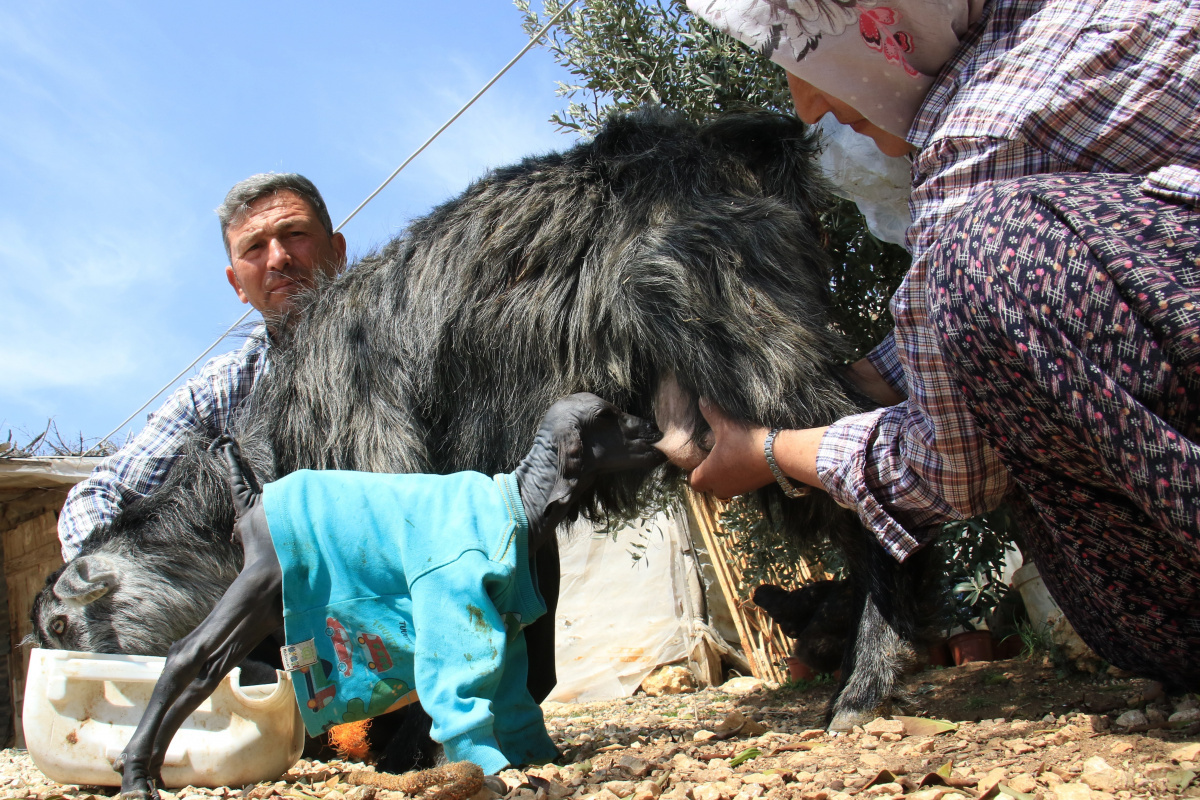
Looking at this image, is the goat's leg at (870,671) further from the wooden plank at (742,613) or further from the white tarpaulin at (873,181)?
the wooden plank at (742,613)

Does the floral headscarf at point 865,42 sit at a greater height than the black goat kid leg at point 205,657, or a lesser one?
greater

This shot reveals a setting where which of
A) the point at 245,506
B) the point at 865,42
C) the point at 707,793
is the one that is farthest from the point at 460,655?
the point at 865,42

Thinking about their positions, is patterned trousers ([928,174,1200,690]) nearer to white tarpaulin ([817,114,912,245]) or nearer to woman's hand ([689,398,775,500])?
woman's hand ([689,398,775,500])

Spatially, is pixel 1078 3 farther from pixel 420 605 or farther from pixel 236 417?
pixel 236 417

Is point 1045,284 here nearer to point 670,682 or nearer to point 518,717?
point 518,717

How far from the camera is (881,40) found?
5.04 feet

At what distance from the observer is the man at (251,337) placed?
2918mm

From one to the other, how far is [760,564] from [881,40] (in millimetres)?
2510

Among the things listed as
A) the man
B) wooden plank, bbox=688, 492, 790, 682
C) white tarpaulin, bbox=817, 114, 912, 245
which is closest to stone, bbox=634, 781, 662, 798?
white tarpaulin, bbox=817, 114, 912, 245

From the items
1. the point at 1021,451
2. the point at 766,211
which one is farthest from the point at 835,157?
the point at 1021,451

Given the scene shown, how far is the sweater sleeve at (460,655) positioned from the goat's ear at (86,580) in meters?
1.11

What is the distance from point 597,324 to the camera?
90.5 inches

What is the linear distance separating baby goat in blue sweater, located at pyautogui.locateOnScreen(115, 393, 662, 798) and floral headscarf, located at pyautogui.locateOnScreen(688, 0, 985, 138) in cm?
105

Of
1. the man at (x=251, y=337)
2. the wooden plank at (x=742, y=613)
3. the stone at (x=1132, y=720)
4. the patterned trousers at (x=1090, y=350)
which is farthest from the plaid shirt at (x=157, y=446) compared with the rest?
the stone at (x=1132, y=720)
